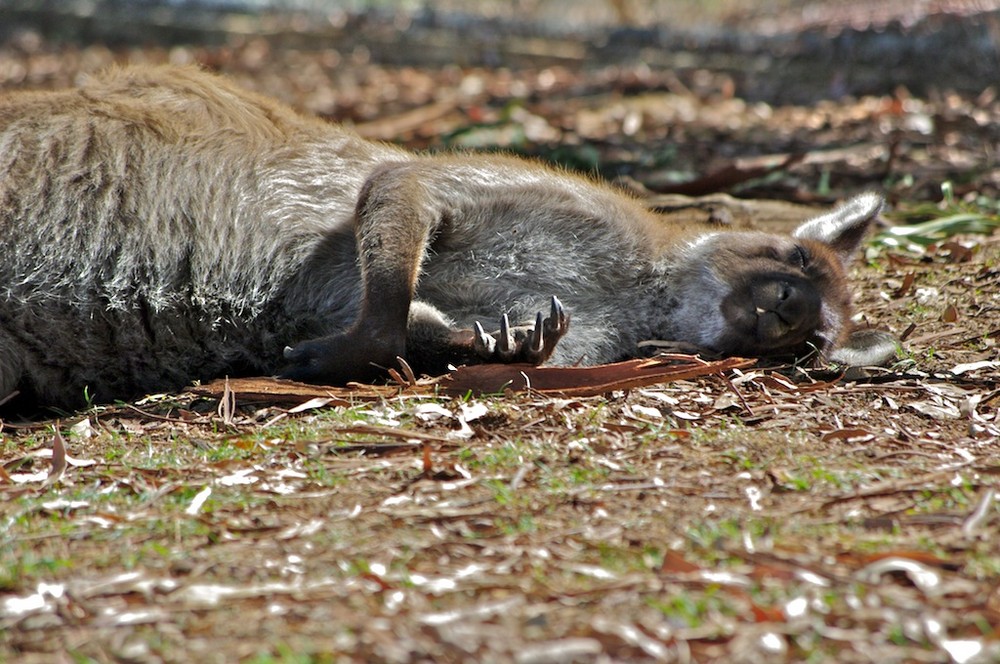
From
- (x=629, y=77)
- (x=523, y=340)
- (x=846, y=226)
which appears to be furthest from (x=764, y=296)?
(x=629, y=77)

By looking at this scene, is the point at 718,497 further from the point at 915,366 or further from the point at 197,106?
the point at 197,106

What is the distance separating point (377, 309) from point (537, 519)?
5.61ft

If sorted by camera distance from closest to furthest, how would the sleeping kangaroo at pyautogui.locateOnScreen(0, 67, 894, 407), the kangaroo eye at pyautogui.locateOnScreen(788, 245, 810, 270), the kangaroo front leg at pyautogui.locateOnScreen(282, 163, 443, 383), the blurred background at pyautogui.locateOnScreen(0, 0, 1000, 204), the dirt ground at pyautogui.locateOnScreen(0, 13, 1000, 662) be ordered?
the dirt ground at pyautogui.locateOnScreen(0, 13, 1000, 662) → the kangaroo front leg at pyautogui.locateOnScreen(282, 163, 443, 383) → the sleeping kangaroo at pyautogui.locateOnScreen(0, 67, 894, 407) → the kangaroo eye at pyautogui.locateOnScreen(788, 245, 810, 270) → the blurred background at pyautogui.locateOnScreen(0, 0, 1000, 204)

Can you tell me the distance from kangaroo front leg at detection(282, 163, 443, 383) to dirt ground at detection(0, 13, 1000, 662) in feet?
0.60

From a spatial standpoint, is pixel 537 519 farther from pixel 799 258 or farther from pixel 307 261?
pixel 799 258

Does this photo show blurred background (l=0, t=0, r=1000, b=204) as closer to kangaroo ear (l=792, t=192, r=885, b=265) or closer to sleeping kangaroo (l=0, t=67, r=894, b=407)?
kangaroo ear (l=792, t=192, r=885, b=265)

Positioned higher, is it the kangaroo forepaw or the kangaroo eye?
the kangaroo eye

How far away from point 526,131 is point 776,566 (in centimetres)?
769

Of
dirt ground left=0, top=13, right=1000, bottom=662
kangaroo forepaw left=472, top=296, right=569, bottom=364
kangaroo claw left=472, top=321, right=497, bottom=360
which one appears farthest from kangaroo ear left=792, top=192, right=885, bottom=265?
kangaroo claw left=472, top=321, right=497, bottom=360

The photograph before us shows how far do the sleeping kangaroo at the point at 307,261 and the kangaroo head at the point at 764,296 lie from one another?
Result: 1 cm

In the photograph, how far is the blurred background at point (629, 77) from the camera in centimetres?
916

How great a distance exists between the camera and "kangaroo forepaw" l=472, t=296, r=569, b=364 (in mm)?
4898

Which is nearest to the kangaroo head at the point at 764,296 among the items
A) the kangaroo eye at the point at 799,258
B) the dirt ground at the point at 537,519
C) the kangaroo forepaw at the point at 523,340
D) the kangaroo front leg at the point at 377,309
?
the kangaroo eye at the point at 799,258

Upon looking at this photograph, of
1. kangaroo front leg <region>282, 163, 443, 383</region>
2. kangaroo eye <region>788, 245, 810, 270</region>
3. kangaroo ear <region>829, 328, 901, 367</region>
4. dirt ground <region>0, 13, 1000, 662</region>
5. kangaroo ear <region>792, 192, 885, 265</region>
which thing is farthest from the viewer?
kangaroo ear <region>792, 192, 885, 265</region>
